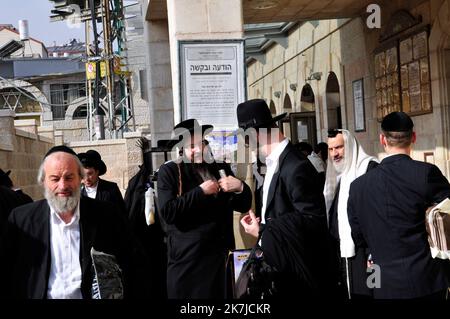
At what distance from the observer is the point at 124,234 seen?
13.5ft

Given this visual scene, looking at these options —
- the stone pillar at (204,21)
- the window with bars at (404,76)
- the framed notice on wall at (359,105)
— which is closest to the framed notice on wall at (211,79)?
the stone pillar at (204,21)

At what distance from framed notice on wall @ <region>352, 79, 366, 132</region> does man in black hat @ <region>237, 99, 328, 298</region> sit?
402 inches

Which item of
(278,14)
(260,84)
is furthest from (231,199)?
(260,84)

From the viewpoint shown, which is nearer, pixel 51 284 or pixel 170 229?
pixel 51 284

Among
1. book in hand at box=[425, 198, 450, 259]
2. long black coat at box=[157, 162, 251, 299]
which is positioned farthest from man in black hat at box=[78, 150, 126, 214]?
book in hand at box=[425, 198, 450, 259]

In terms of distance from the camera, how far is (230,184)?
5445mm

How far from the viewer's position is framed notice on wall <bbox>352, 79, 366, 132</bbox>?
14.6m

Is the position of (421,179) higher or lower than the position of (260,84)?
lower

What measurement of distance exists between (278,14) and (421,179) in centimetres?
958

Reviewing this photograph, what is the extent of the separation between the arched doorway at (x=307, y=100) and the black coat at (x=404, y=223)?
15.7 meters

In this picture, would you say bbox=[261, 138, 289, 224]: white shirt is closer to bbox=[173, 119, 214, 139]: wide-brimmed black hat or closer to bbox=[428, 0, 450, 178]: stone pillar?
bbox=[173, 119, 214, 139]: wide-brimmed black hat

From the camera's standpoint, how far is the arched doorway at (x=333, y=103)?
17906 mm
